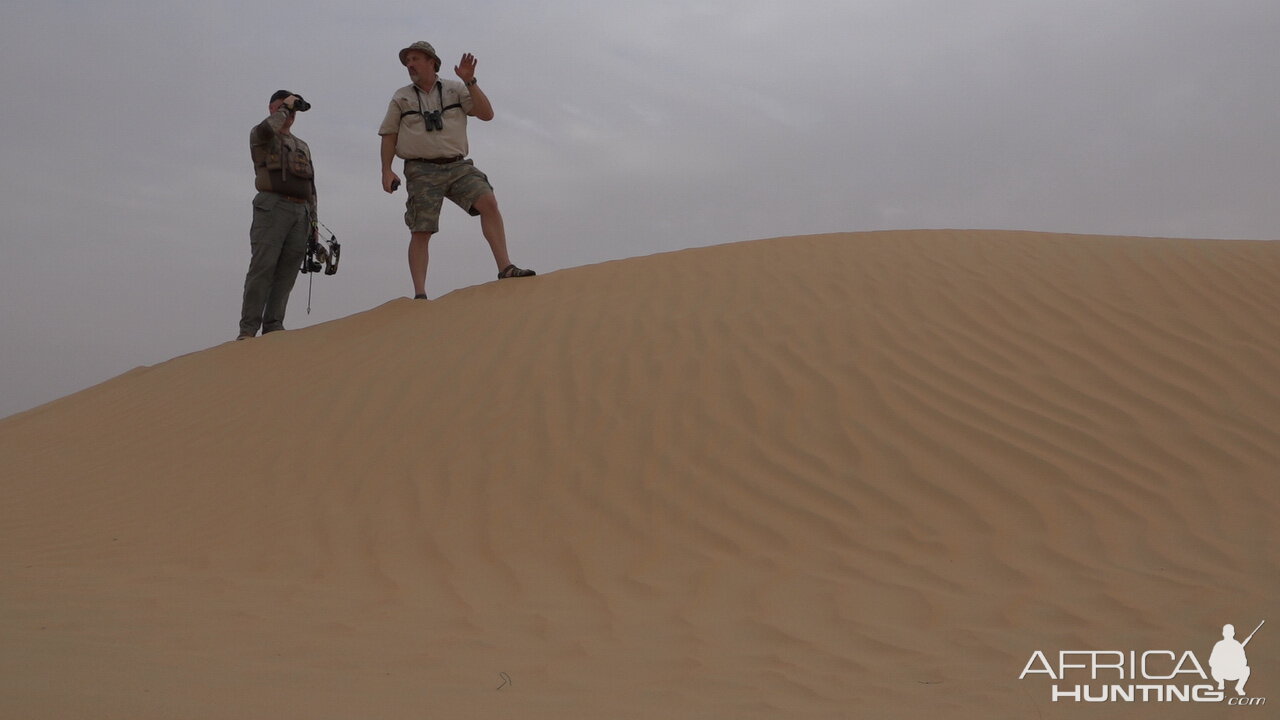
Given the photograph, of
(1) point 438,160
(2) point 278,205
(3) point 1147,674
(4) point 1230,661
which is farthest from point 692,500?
(2) point 278,205

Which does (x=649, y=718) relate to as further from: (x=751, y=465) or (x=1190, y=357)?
(x=1190, y=357)

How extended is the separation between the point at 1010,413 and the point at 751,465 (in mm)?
1369

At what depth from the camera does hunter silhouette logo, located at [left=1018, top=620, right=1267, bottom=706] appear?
8.89 ft

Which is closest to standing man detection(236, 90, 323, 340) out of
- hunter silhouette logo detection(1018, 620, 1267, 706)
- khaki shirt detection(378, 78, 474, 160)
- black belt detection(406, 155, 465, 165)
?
khaki shirt detection(378, 78, 474, 160)

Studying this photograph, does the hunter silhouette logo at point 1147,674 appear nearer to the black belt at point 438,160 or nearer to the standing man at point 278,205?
the black belt at point 438,160

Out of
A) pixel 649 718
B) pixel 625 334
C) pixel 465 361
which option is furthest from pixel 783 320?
pixel 649 718

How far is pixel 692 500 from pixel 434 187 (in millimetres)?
3988

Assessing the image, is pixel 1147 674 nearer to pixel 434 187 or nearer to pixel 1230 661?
pixel 1230 661

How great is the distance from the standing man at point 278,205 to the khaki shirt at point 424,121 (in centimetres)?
78

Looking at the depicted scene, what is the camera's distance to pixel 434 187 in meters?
7.42

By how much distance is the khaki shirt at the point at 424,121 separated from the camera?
286 inches

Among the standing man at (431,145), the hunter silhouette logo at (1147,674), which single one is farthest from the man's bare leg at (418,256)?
the hunter silhouette logo at (1147,674)

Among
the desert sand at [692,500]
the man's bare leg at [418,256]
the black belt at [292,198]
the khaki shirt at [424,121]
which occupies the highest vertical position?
the khaki shirt at [424,121]

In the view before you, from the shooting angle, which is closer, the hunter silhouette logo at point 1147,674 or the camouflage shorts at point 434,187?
the hunter silhouette logo at point 1147,674
